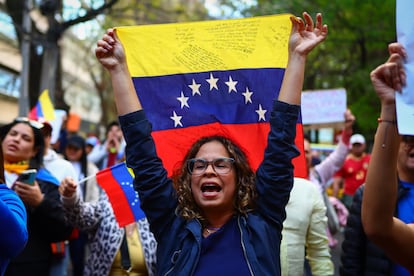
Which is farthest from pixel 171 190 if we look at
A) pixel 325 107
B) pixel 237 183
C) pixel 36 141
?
pixel 325 107

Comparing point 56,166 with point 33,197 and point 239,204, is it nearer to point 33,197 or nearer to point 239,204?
point 33,197

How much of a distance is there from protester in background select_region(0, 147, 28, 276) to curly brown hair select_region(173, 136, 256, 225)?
0.71m

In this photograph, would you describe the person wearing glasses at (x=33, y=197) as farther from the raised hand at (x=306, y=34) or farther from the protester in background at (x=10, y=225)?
the raised hand at (x=306, y=34)

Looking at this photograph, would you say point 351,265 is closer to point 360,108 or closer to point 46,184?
point 46,184

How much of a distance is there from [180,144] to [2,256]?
1.11 metres

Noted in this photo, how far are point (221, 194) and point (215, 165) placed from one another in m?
0.16

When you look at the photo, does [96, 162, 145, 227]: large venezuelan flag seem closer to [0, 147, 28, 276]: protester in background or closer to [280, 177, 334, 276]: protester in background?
[280, 177, 334, 276]: protester in background

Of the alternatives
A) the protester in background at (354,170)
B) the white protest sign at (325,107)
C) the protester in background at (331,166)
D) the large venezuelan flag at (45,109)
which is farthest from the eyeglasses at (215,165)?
the protester in background at (354,170)

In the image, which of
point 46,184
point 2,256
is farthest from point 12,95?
point 2,256

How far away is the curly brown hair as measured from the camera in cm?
284

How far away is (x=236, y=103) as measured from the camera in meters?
3.33

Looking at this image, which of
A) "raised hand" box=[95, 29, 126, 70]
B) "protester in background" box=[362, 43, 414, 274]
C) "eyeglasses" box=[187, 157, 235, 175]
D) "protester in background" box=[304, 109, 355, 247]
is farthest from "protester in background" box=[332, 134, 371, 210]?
"protester in background" box=[362, 43, 414, 274]

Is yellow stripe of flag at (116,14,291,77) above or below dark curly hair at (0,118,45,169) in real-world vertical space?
above

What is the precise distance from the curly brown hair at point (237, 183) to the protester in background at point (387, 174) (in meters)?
0.69
